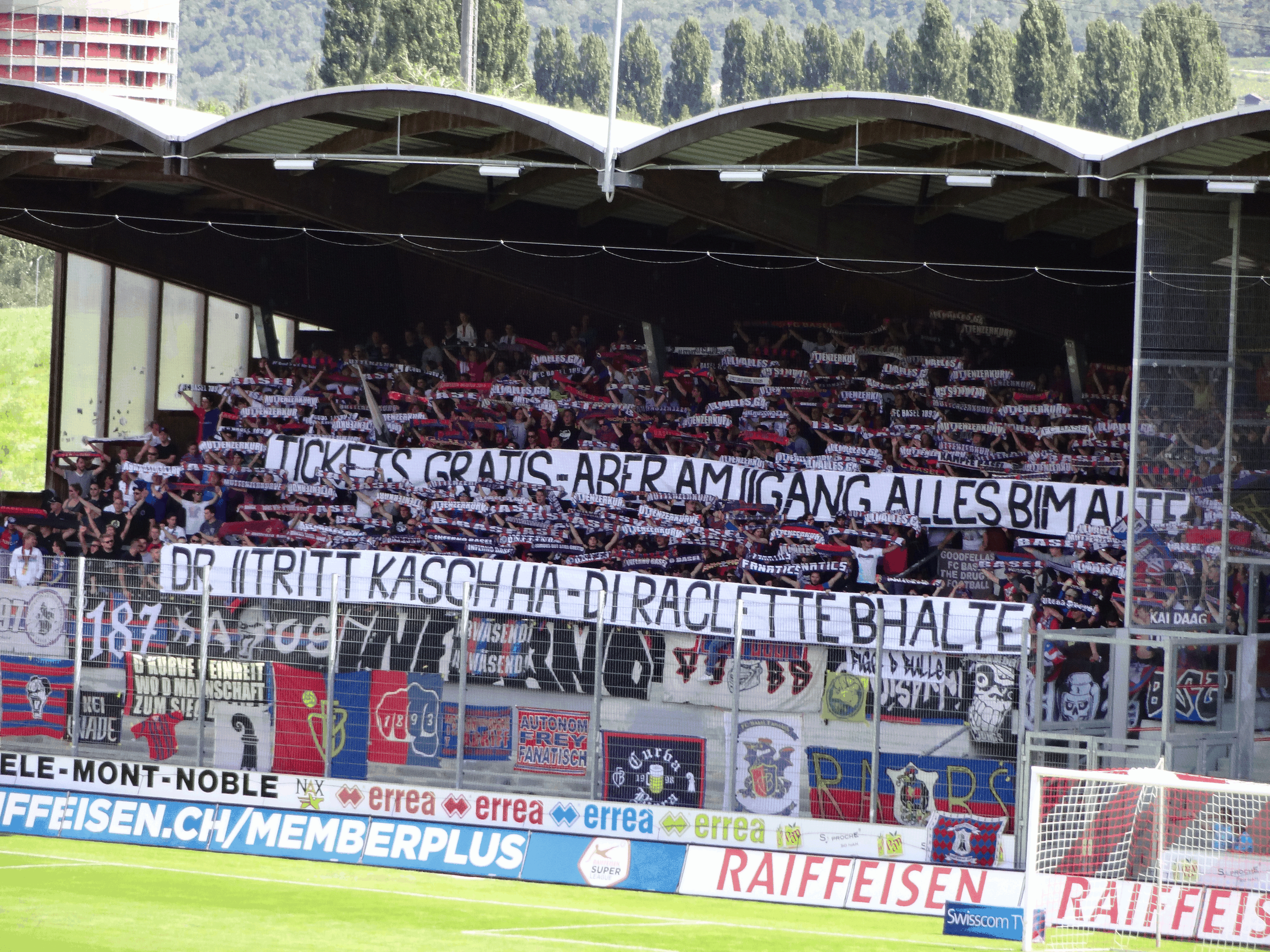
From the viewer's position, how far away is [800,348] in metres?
26.4

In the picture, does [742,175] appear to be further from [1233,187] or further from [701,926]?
[701,926]

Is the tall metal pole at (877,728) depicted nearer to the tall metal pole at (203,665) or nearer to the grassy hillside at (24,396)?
the tall metal pole at (203,665)

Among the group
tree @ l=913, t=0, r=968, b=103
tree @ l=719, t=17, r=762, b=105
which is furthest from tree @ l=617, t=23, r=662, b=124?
tree @ l=913, t=0, r=968, b=103

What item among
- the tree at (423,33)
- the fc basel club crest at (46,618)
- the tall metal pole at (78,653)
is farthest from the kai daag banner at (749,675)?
the tree at (423,33)

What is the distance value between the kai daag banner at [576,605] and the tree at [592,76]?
262ft

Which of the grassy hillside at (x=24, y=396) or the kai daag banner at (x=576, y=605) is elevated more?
the grassy hillside at (x=24, y=396)

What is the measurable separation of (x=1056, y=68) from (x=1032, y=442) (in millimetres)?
59067

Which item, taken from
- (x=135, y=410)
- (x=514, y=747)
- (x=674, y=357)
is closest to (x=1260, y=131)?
(x=514, y=747)

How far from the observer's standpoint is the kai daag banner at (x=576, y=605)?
1742 cm

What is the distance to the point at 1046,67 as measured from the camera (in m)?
77.5

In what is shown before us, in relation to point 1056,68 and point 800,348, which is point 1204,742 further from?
point 1056,68

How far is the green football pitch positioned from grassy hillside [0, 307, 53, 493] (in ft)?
122

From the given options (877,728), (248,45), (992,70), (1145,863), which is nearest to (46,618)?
(877,728)

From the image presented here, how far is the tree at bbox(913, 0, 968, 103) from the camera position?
271 ft
